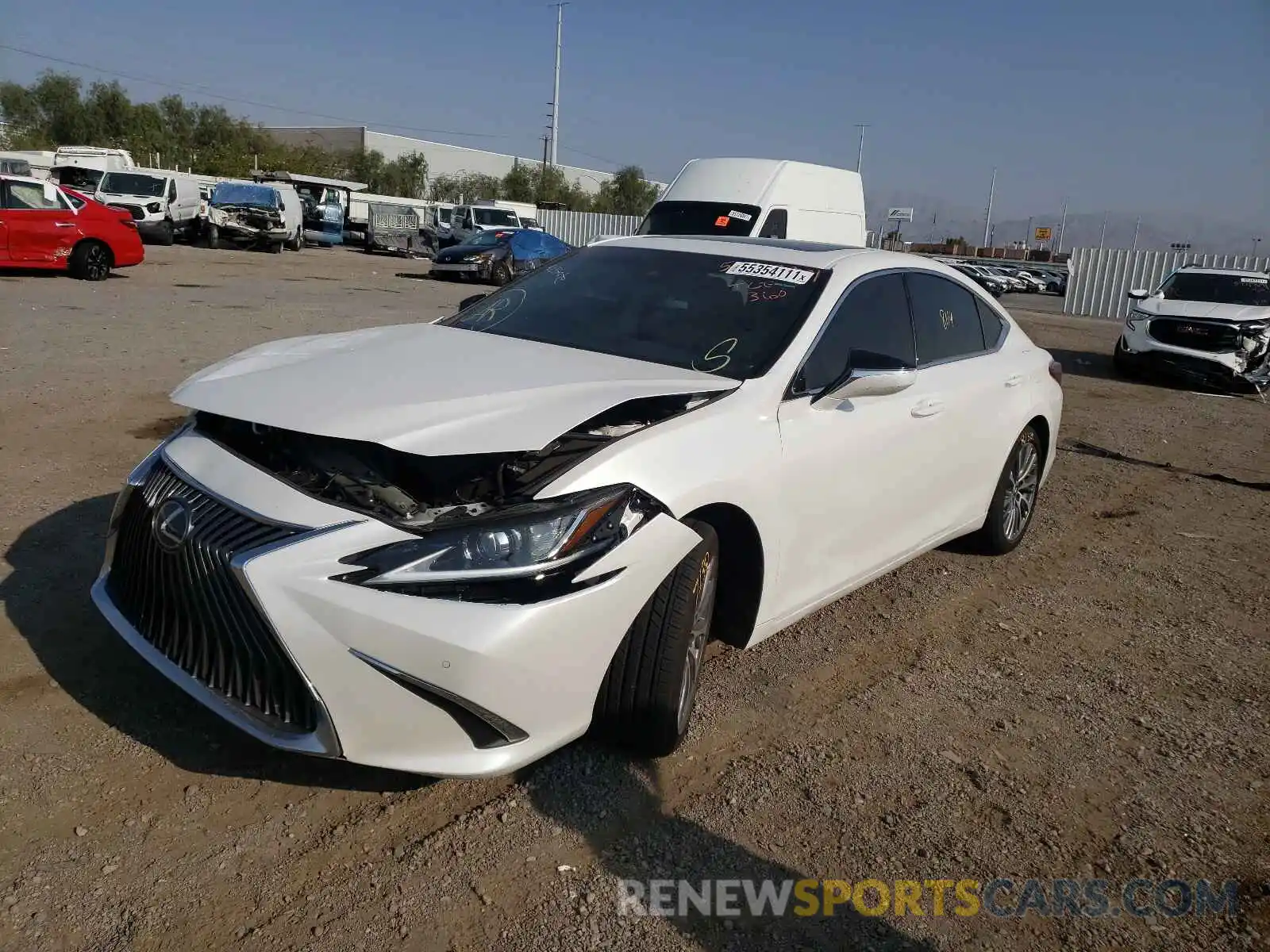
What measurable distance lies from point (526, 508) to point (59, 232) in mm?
16632

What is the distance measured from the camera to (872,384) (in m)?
3.41

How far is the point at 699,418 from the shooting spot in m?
3.08

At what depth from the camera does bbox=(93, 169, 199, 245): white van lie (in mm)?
25891

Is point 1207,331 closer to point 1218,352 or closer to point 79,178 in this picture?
point 1218,352

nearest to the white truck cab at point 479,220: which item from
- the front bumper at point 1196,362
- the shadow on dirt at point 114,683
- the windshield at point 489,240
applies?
the windshield at point 489,240

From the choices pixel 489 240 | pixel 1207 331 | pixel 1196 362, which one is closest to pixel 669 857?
pixel 1196 362

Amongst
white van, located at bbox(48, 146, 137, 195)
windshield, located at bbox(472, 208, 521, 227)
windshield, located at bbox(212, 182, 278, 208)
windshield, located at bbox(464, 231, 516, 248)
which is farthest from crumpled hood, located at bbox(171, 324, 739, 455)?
white van, located at bbox(48, 146, 137, 195)

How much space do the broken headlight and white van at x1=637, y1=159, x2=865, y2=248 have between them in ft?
35.4

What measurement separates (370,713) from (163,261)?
22.9 m

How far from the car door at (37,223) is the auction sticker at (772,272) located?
1563 centimetres

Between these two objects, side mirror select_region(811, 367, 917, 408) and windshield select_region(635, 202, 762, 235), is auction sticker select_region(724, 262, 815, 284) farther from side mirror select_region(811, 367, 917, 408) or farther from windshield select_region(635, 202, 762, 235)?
windshield select_region(635, 202, 762, 235)

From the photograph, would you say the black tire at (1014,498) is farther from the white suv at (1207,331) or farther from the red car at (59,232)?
the red car at (59,232)

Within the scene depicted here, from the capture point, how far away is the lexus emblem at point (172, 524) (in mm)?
2688

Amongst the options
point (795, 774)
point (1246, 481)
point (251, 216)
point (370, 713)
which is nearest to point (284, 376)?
point (370, 713)
